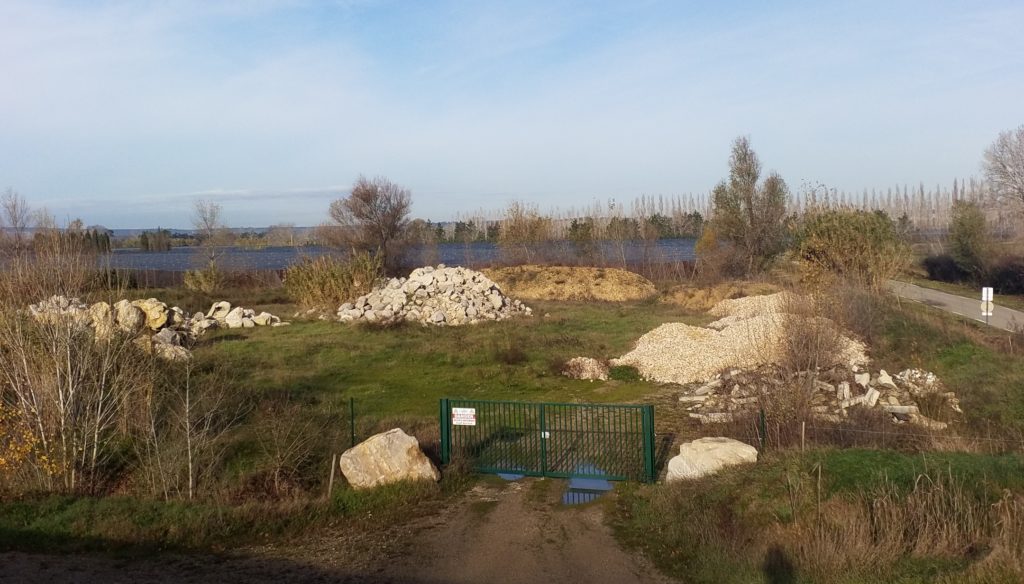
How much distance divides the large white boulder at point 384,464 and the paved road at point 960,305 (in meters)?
22.8

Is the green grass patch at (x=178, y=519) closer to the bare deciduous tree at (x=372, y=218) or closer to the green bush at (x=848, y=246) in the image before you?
the green bush at (x=848, y=246)

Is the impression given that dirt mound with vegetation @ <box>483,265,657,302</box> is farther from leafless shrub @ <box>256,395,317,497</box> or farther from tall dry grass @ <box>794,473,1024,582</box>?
tall dry grass @ <box>794,473,1024,582</box>

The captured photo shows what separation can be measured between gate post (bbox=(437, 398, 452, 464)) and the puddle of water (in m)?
2.14

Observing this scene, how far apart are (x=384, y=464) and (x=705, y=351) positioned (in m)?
13.0

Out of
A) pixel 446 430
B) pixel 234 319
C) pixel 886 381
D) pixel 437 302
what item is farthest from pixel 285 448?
pixel 437 302

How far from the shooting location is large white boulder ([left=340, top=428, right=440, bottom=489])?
12352 millimetres

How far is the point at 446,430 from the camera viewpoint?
13.4m

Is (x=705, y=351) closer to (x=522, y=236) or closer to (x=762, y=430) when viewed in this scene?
(x=762, y=430)

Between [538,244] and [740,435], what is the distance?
44.2 meters

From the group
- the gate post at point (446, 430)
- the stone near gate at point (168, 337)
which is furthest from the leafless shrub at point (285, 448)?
the stone near gate at point (168, 337)

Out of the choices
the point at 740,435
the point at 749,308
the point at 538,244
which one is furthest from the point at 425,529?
the point at 538,244

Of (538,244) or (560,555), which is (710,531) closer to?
(560,555)

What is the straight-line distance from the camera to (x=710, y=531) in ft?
32.4

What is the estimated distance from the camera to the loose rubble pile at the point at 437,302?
108ft
